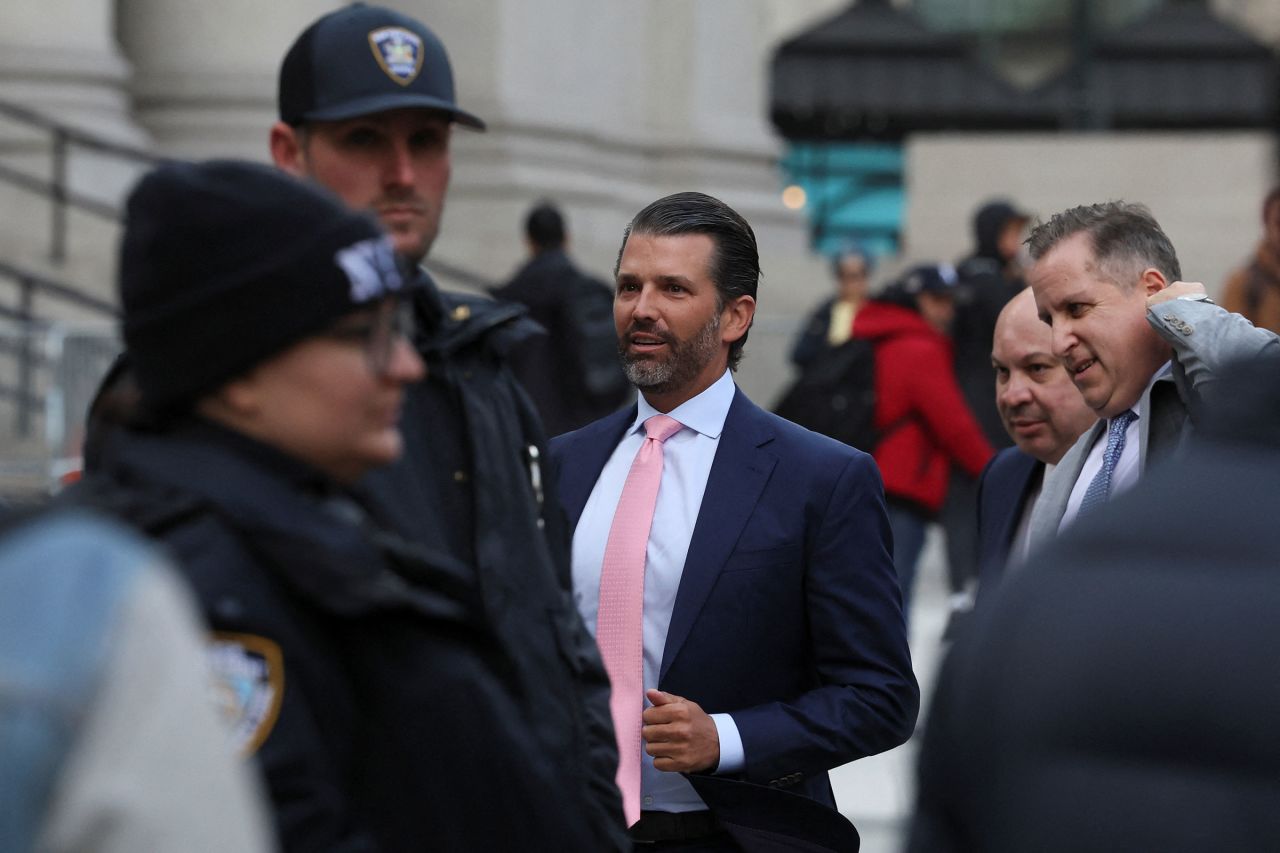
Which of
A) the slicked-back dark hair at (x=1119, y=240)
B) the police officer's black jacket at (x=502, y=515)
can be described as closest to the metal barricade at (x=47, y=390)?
the slicked-back dark hair at (x=1119, y=240)

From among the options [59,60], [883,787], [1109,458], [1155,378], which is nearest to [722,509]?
[1109,458]

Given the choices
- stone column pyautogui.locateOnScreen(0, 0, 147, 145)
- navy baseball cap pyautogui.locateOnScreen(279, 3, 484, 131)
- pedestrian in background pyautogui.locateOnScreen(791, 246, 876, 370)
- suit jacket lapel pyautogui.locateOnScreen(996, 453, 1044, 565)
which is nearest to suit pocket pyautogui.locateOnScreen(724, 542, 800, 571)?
suit jacket lapel pyautogui.locateOnScreen(996, 453, 1044, 565)

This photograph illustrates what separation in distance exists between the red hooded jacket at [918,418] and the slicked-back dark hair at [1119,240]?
5.00 metres

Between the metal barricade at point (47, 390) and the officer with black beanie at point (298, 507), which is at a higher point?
the officer with black beanie at point (298, 507)

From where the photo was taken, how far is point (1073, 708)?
2213 mm

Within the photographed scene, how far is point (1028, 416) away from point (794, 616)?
1.05m

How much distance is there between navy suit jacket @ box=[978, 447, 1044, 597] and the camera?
4.90m

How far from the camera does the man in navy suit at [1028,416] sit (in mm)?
5082

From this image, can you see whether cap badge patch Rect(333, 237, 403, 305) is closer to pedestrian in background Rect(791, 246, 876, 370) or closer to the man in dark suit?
the man in dark suit

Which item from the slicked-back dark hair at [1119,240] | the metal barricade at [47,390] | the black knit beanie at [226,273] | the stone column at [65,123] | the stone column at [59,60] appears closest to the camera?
the black knit beanie at [226,273]

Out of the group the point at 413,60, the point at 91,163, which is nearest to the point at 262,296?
the point at 413,60

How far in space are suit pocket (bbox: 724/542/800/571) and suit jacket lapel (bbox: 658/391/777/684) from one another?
0.02 m

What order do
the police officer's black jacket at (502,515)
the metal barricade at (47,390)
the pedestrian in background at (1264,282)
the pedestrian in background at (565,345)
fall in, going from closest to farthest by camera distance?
the police officer's black jacket at (502,515), the pedestrian in background at (1264,282), the pedestrian in background at (565,345), the metal barricade at (47,390)

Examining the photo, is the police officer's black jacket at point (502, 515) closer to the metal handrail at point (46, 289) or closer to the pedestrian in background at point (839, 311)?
the pedestrian in background at point (839, 311)
